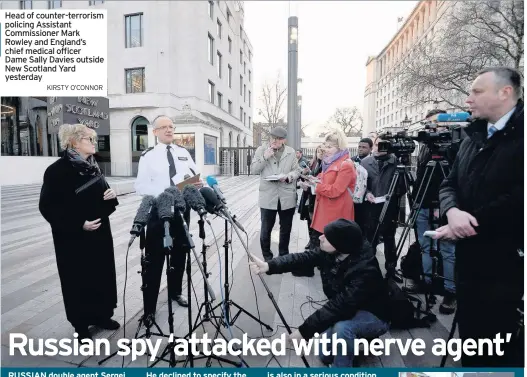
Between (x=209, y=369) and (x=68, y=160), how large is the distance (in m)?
1.80

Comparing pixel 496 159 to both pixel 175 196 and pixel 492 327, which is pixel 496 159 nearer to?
pixel 492 327

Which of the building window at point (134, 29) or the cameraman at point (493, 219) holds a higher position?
the building window at point (134, 29)

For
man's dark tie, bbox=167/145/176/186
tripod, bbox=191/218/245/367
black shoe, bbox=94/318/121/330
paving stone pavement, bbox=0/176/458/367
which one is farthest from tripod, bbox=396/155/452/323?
black shoe, bbox=94/318/121/330

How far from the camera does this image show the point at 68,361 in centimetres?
223

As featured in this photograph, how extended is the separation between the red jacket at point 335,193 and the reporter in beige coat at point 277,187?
511 mm

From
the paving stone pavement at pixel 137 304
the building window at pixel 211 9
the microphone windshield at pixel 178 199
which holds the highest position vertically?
the building window at pixel 211 9

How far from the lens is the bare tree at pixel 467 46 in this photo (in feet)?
39.8

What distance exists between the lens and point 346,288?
2162 millimetres

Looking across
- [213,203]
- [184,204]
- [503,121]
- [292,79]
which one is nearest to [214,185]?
[213,203]

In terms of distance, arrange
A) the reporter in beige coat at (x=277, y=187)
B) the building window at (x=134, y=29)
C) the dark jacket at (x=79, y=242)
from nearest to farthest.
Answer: the dark jacket at (x=79, y=242) → the reporter in beige coat at (x=277, y=187) → the building window at (x=134, y=29)

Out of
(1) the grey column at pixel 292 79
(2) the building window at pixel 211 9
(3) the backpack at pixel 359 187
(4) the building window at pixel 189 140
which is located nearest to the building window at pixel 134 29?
(2) the building window at pixel 211 9

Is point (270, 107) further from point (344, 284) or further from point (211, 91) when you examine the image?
point (344, 284)

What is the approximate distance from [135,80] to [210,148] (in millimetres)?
6764

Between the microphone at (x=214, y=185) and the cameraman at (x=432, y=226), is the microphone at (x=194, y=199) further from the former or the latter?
the cameraman at (x=432, y=226)
